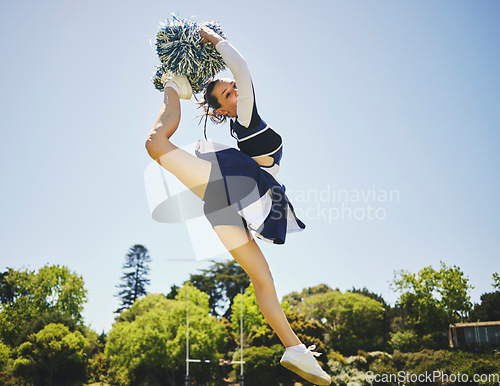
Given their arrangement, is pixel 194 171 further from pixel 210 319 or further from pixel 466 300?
pixel 466 300

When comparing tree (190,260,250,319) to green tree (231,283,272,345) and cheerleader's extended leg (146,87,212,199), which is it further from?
cheerleader's extended leg (146,87,212,199)

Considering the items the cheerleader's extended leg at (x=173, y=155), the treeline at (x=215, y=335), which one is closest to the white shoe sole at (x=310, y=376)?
the cheerleader's extended leg at (x=173, y=155)

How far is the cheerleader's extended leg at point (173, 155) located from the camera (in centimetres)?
166

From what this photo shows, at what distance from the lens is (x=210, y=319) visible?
2142 cm

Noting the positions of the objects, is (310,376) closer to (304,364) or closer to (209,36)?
(304,364)

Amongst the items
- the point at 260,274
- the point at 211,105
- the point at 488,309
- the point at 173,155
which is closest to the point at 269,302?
the point at 260,274

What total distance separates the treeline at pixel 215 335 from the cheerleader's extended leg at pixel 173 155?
717 inches

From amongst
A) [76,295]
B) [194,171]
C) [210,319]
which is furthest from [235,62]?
[76,295]

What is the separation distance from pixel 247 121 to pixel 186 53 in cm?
46

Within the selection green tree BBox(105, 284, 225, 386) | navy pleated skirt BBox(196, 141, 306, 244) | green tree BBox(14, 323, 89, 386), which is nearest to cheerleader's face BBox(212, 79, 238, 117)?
navy pleated skirt BBox(196, 141, 306, 244)

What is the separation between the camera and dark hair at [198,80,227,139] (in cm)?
210

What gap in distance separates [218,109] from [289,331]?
3.73 ft

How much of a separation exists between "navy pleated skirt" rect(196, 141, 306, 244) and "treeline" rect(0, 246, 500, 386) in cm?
1795

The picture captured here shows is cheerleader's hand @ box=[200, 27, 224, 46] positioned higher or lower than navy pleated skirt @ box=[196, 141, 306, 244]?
higher
